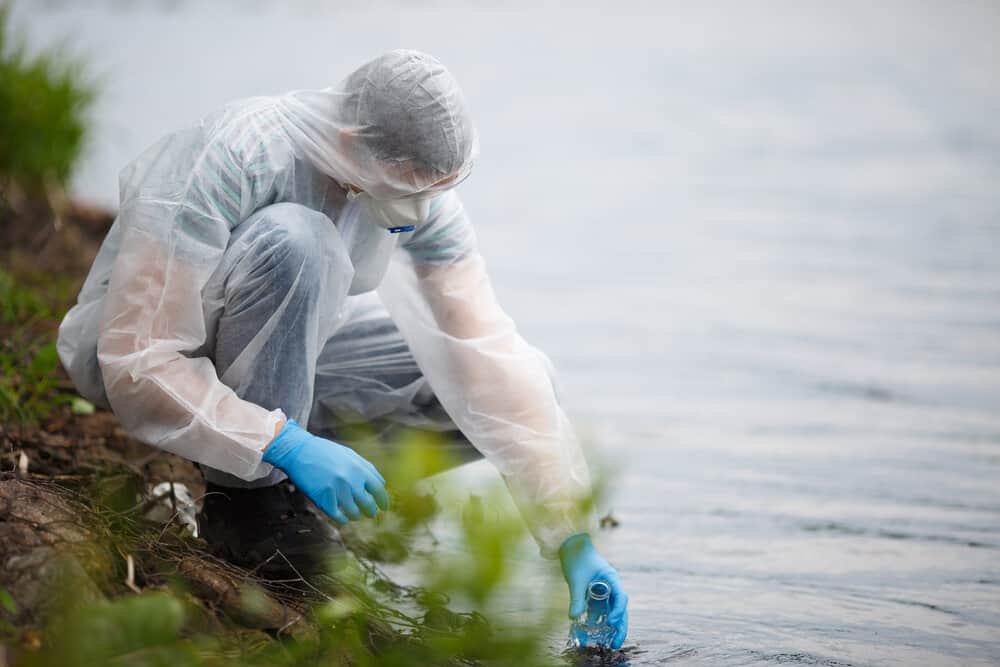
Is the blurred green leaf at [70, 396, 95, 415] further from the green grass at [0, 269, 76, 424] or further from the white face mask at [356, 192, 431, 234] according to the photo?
the white face mask at [356, 192, 431, 234]

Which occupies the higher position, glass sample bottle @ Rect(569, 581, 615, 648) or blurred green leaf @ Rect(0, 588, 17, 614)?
blurred green leaf @ Rect(0, 588, 17, 614)

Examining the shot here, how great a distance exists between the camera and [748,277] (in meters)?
5.18

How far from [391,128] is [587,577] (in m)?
0.78

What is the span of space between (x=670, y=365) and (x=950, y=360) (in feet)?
2.79

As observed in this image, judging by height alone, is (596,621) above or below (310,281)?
below

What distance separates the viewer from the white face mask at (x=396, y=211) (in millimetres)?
2148

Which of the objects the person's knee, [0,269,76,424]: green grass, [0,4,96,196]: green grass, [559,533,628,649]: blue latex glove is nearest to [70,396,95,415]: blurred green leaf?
[0,269,76,424]: green grass

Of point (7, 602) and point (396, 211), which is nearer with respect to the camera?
point (7, 602)

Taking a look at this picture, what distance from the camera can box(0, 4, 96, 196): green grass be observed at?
15.6 ft

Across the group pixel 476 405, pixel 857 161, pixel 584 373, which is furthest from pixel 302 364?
pixel 857 161

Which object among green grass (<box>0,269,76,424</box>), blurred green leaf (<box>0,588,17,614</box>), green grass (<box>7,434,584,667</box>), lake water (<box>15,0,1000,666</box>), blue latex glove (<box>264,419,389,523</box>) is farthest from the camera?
green grass (<box>0,269,76,424</box>)

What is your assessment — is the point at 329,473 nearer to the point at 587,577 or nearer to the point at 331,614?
the point at 331,614

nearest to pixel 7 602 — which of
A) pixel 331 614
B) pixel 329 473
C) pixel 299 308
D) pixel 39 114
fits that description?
pixel 331 614

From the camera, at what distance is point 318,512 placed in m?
2.45
